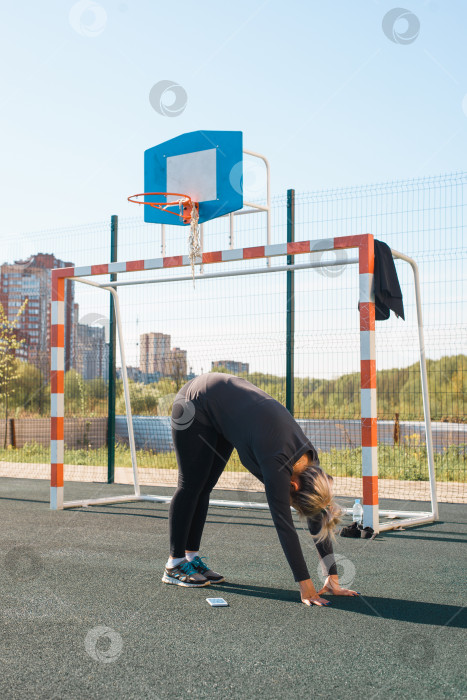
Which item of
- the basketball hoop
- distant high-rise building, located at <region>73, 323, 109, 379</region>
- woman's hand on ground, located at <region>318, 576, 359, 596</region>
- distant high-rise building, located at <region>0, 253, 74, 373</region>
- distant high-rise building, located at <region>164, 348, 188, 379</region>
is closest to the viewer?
woman's hand on ground, located at <region>318, 576, 359, 596</region>

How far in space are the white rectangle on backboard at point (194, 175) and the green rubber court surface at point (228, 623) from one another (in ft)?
11.1

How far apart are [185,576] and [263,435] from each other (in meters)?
1.15

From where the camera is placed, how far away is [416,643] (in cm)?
320

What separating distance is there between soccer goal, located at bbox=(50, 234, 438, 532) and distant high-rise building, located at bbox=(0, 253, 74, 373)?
1385mm

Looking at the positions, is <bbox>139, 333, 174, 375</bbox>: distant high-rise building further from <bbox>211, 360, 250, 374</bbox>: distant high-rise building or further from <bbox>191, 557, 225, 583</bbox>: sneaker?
<bbox>191, 557, 225, 583</bbox>: sneaker

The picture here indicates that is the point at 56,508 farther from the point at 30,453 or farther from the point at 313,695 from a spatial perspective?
the point at 30,453

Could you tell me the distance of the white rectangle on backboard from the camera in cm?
726

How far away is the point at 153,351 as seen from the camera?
1025 centimetres

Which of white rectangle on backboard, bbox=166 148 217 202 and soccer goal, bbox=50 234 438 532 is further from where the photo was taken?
white rectangle on backboard, bbox=166 148 217 202

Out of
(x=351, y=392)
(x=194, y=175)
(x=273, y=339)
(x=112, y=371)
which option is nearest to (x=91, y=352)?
(x=112, y=371)

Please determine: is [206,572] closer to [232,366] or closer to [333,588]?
[333,588]

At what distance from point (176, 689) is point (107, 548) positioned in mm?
2823

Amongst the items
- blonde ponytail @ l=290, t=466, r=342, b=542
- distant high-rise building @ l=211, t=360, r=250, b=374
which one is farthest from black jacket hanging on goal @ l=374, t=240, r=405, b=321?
distant high-rise building @ l=211, t=360, r=250, b=374

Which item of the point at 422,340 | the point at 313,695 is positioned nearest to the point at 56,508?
the point at 422,340
